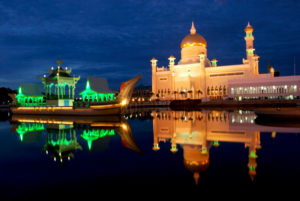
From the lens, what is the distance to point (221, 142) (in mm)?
10141

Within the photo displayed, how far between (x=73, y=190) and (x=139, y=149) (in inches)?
178

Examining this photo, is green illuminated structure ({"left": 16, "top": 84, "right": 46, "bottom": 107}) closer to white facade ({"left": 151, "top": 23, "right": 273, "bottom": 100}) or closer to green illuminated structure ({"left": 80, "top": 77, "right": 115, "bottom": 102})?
green illuminated structure ({"left": 80, "top": 77, "right": 115, "bottom": 102})

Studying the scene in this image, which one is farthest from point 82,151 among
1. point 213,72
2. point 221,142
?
point 213,72

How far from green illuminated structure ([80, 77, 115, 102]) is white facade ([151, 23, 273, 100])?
87.9 feet

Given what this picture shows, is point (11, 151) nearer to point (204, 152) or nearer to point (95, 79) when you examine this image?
point (204, 152)

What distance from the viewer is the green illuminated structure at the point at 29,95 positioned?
35.6 meters

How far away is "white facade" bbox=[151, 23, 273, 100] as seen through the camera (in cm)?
5366

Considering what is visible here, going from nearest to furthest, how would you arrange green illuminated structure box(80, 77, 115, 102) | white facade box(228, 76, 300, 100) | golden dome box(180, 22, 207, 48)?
green illuminated structure box(80, 77, 115, 102), white facade box(228, 76, 300, 100), golden dome box(180, 22, 207, 48)

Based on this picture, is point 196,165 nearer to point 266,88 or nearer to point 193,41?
point 266,88

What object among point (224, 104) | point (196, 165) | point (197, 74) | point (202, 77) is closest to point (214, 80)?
point (202, 77)

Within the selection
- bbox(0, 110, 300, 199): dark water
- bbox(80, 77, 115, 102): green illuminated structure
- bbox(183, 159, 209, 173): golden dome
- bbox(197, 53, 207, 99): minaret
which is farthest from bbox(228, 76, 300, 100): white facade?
bbox(183, 159, 209, 173): golden dome

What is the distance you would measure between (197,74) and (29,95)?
1457 inches

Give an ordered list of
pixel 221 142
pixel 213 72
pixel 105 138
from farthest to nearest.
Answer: pixel 213 72 < pixel 105 138 < pixel 221 142

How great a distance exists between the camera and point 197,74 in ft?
191
